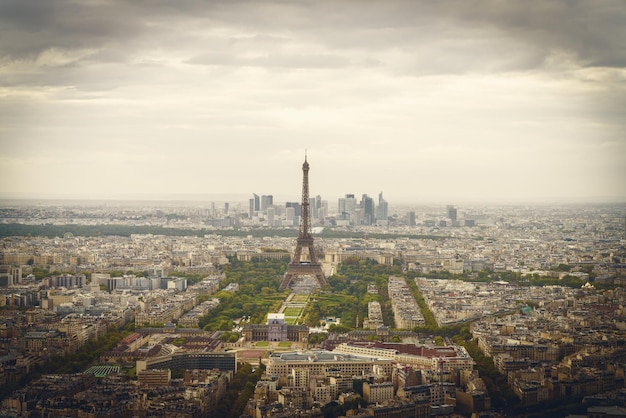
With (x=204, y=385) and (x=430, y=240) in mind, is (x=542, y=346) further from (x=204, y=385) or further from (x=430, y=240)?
(x=430, y=240)

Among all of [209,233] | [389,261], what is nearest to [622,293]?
[389,261]

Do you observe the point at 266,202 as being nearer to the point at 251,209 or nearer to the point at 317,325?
the point at 251,209

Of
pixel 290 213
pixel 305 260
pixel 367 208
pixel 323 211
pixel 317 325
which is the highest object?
pixel 367 208

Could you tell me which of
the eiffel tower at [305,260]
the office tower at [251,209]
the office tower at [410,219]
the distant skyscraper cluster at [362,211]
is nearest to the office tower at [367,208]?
the distant skyscraper cluster at [362,211]

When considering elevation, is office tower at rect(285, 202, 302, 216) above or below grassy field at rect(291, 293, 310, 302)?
above

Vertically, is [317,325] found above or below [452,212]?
below

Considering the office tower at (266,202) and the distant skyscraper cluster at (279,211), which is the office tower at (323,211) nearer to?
the distant skyscraper cluster at (279,211)

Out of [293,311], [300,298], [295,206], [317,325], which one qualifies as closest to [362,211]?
[295,206]

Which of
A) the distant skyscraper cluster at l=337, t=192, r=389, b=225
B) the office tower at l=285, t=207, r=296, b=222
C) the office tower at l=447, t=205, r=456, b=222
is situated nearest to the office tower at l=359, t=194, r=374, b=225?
the distant skyscraper cluster at l=337, t=192, r=389, b=225

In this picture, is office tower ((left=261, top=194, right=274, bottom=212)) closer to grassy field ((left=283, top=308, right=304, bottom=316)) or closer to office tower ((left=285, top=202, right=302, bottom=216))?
office tower ((left=285, top=202, right=302, bottom=216))
